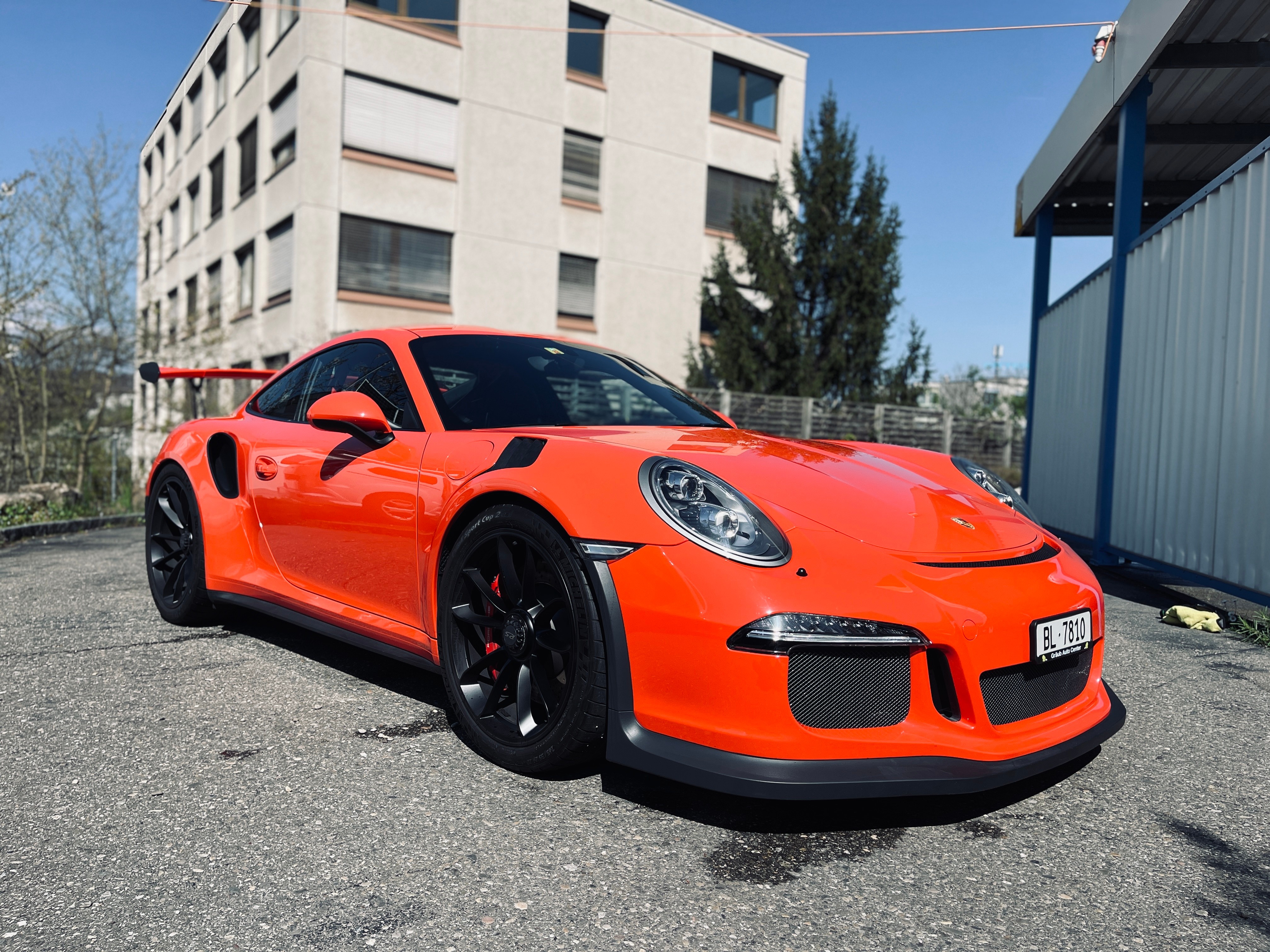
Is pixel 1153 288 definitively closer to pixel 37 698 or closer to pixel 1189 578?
pixel 1189 578

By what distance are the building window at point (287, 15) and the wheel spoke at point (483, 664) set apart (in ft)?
54.6

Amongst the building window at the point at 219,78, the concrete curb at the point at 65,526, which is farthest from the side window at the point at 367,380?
the building window at the point at 219,78

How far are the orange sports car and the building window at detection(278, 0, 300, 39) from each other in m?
15.8

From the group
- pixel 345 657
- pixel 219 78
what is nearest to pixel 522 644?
pixel 345 657

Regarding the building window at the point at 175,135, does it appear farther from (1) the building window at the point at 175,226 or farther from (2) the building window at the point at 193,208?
(2) the building window at the point at 193,208

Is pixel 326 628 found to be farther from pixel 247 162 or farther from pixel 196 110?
pixel 196 110

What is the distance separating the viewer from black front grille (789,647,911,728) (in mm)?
2105

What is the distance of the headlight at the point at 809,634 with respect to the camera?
2.09 m

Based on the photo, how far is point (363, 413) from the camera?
3014mm

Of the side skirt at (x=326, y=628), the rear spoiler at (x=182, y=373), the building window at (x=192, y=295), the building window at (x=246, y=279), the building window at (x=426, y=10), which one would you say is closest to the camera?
the side skirt at (x=326, y=628)

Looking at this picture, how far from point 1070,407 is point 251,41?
59.4 feet

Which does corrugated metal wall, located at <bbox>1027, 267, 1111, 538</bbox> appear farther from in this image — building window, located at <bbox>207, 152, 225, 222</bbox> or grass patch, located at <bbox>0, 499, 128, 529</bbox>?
building window, located at <bbox>207, 152, 225, 222</bbox>

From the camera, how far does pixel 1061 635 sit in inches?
94.9

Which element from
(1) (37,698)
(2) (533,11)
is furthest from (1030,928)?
(2) (533,11)
